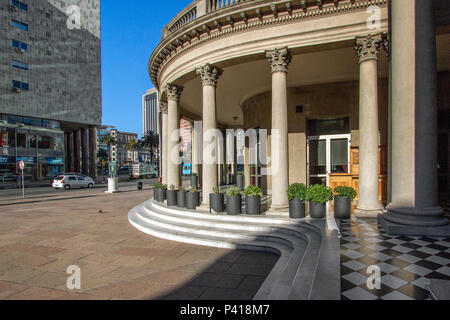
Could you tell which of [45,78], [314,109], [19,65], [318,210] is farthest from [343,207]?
[45,78]

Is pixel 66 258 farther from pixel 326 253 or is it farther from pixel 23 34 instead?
pixel 23 34

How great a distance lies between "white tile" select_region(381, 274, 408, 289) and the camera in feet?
12.0

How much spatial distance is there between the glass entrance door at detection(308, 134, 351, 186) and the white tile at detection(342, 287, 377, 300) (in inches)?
364

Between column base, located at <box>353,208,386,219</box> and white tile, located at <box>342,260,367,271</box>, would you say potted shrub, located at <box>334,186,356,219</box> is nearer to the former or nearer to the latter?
column base, located at <box>353,208,386,219</box>

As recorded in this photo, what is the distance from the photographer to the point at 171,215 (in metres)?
9.69

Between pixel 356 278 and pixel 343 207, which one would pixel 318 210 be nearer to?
pixel 343 207

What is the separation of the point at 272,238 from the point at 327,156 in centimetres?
722

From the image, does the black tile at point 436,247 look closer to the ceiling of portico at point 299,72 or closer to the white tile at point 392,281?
the white tile at point 392,281

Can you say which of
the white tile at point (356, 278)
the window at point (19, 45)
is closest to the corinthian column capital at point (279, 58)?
the white tile at point (356, 278)

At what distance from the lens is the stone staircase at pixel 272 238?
3759 millimetres

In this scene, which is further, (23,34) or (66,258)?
(23,34)

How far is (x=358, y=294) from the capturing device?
136 inches
